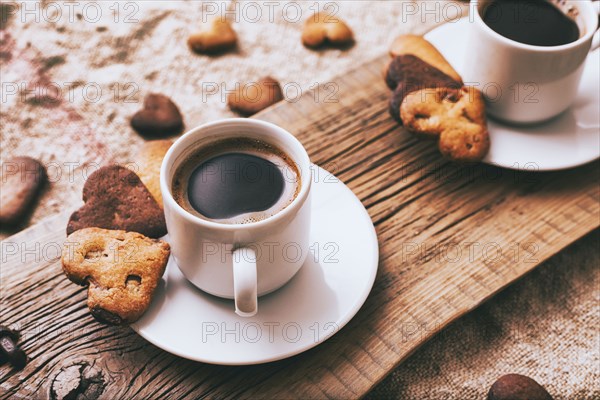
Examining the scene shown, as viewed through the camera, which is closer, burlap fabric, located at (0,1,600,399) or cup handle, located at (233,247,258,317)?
cup handle, located at (233,247,258,317)

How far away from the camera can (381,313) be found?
1049mm

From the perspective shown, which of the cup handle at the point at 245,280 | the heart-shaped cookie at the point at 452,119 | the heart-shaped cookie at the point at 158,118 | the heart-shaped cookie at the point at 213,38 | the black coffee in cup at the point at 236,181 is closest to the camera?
the cup handle at the point at 245,280

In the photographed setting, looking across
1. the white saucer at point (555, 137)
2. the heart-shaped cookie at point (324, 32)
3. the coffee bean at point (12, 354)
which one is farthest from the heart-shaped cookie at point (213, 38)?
the coffee bean at point (12, 354)

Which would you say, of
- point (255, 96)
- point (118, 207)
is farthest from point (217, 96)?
point (118, 207)

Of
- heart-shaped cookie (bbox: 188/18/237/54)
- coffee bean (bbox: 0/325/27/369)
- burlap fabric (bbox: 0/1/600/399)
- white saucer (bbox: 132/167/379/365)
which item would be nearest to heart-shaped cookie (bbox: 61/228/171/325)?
white saucer (bbox: 132/167/379/365)

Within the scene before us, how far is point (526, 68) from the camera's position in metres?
1.16

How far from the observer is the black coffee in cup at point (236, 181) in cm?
94

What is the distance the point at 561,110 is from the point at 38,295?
3.17 feet

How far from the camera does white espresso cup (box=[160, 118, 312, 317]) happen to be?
0.85 meters

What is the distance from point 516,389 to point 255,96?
34.6 inches

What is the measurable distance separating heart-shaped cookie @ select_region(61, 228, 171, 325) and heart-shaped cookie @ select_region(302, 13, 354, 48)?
0.98 m

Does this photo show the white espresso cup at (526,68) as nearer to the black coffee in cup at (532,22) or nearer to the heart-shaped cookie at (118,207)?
the black coffee in cup at (532,22)

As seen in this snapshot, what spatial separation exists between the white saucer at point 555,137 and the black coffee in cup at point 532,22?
94 millimetres

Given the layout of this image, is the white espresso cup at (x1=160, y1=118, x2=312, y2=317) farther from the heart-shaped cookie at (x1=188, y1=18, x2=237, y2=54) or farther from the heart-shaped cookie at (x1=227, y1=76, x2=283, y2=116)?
the heart-shaped cookie at (x1=188, y1=18, x2=237, y2=54)
